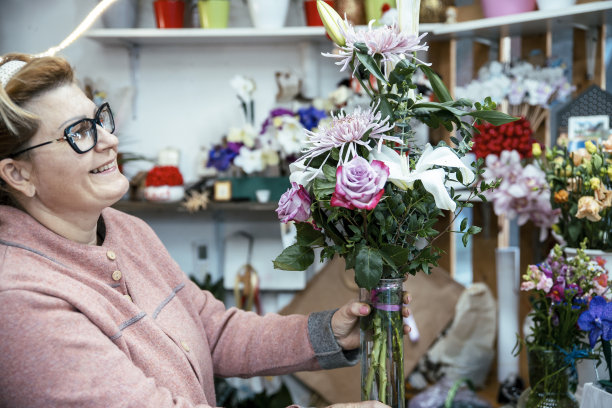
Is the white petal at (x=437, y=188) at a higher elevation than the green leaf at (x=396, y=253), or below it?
higher

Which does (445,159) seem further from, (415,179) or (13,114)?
(13,114)

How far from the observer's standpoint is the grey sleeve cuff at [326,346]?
1.31 m

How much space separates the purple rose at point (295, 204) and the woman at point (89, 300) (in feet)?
0.75

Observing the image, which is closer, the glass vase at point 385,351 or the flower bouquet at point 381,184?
the flower bouquet at point 381,184

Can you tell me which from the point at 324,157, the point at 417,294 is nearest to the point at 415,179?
the point at 324,157

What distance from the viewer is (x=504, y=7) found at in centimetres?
204

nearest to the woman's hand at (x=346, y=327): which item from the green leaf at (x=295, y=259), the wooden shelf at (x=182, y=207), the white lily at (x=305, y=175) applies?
the green leaf at (x=295, y=259)

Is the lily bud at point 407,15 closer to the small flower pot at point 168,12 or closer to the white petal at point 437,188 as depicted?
the white petal at point 437,188

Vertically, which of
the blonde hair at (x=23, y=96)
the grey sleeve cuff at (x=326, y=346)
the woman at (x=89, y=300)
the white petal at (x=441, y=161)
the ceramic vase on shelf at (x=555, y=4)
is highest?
the ceramic vase on shelf at (x=555, y=4)

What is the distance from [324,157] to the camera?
3.48 feet

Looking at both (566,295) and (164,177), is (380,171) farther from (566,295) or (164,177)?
(164,177)

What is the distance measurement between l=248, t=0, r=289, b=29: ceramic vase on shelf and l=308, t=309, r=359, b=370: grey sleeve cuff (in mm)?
1298

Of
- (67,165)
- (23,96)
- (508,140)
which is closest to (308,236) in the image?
(67,165)

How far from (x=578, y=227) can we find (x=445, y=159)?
650mm
